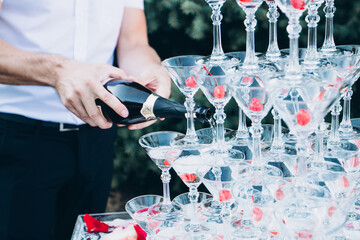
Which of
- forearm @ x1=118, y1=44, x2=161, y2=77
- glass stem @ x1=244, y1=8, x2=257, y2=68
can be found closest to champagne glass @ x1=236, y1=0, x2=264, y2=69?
glass stem @ x1=244, y1=8, x2=257, y2=68

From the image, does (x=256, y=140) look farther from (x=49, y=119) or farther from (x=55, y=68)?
(x=49, y=119)

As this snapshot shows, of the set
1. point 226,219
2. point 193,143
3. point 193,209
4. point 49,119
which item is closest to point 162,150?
point 193,143

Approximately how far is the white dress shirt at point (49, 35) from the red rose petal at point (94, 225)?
0.57m

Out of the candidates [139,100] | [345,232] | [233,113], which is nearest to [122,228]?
[139,100]

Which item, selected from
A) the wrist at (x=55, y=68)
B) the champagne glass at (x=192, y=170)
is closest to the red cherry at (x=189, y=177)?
the champagne glass at (x=192, y=170)

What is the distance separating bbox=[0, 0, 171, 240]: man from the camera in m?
1.90

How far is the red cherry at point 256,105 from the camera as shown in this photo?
122 cm

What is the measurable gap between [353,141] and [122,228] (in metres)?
0.79

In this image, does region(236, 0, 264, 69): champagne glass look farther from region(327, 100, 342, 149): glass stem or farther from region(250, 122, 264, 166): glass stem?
region(327, 100, 342, 149): glass stem

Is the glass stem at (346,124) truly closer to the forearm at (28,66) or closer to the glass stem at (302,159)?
the glass stem at (302,159)

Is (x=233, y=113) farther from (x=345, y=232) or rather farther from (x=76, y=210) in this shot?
(x=345, y=232)

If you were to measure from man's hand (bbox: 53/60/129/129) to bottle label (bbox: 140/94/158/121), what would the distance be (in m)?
0.11

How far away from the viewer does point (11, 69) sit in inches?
71.8

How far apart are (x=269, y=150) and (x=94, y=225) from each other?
0.63 meters
